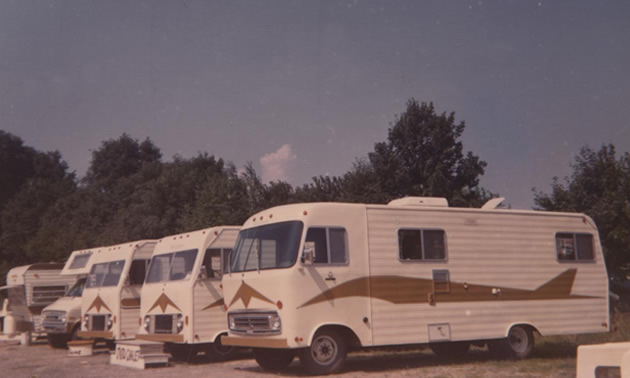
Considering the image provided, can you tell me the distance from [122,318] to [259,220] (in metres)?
6.07

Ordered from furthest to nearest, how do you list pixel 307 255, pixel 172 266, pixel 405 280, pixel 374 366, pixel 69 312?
1. pixel 69 312
2. pixel 172 266
3. pixel 374 366
4. pixel 405 280
5. pixel 307 255

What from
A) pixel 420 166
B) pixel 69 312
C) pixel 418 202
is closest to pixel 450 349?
pixel 418 202

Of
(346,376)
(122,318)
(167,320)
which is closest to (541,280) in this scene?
(346,376)

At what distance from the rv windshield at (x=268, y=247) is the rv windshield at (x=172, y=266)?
202cm

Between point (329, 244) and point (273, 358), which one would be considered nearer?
point (329, 244)

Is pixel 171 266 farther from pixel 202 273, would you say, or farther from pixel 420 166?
pixel 420 166

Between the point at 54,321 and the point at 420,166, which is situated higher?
the point at 420,166

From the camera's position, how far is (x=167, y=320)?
15.5 m

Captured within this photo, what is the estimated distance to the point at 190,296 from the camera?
14.9 meters

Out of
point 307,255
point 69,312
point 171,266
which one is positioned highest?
point 171,266

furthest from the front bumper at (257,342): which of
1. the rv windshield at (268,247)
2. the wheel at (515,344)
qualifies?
the wheel at (515,344)

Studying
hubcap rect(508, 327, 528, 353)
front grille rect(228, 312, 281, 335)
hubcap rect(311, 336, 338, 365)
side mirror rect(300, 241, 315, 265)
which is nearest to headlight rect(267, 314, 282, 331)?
front grille rect(228, 312, 281, 335)

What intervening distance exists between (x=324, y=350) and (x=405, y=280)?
196 centimetres

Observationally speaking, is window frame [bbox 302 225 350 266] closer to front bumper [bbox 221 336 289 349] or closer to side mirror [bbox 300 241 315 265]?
side mirror [bbox 300 241 315 265]
